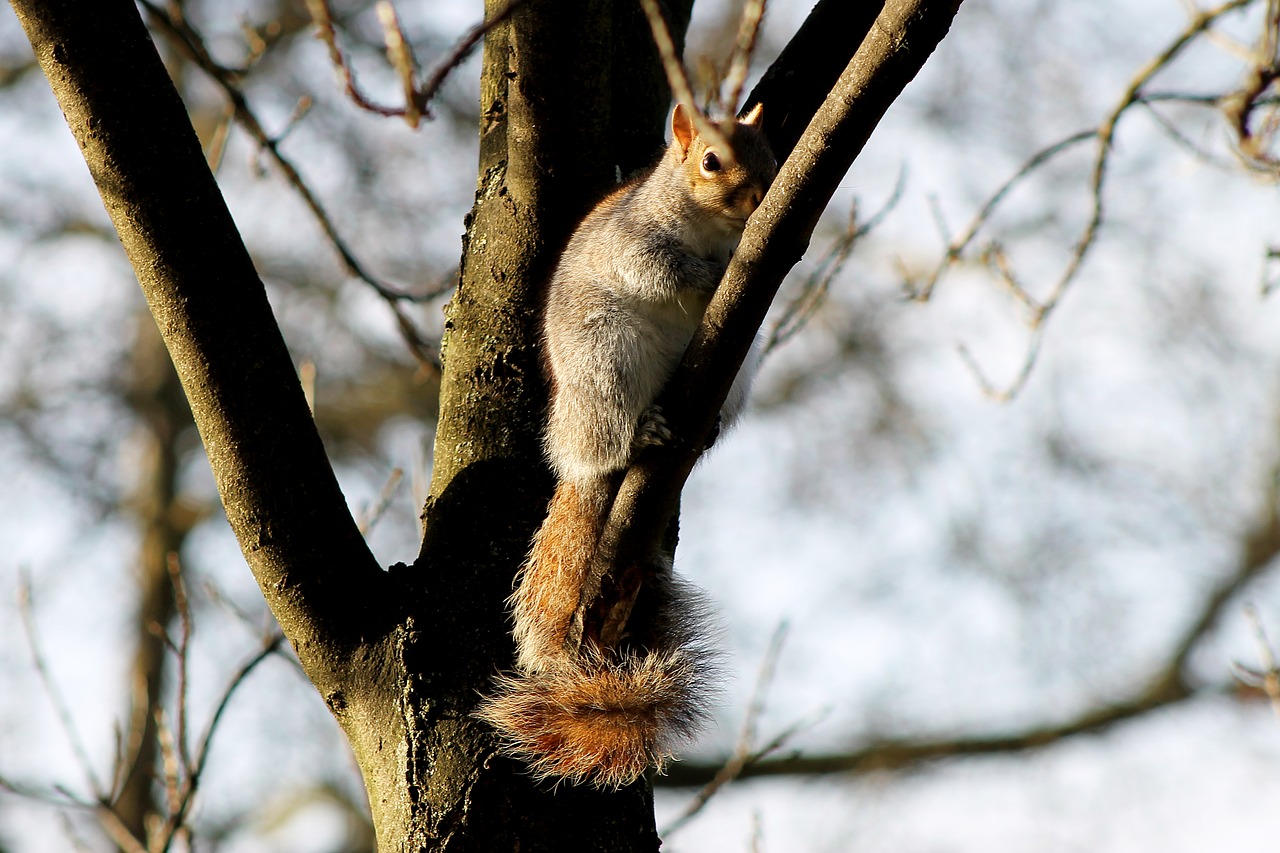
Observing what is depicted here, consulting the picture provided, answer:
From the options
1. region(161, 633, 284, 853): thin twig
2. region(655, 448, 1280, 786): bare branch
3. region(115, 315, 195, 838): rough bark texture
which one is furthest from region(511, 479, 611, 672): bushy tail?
region(115, 315, 195, 838): rough bark texture

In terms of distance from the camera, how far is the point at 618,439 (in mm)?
2551

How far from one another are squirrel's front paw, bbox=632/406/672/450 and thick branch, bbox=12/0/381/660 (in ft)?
1.90

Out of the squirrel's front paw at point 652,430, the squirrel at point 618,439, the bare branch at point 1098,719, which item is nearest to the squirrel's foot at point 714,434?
the squirrel at point 618,439

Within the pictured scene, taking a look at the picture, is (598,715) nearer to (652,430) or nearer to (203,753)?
(652,430)

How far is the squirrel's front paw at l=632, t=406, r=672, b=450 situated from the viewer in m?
2.13

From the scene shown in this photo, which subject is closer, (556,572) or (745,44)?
(745,44)

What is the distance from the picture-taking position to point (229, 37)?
8.18 meters

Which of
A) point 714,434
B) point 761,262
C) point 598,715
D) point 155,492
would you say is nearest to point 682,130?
point 714,434

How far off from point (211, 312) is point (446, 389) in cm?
61

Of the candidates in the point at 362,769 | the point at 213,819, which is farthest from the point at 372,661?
the point at 213,819

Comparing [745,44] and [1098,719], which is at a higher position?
[745,44]

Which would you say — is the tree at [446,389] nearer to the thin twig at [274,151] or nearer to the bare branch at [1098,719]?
Answer: the thin twig at [274,151]

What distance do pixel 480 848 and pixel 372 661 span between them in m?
0.38

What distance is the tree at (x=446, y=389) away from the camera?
1.93 m
